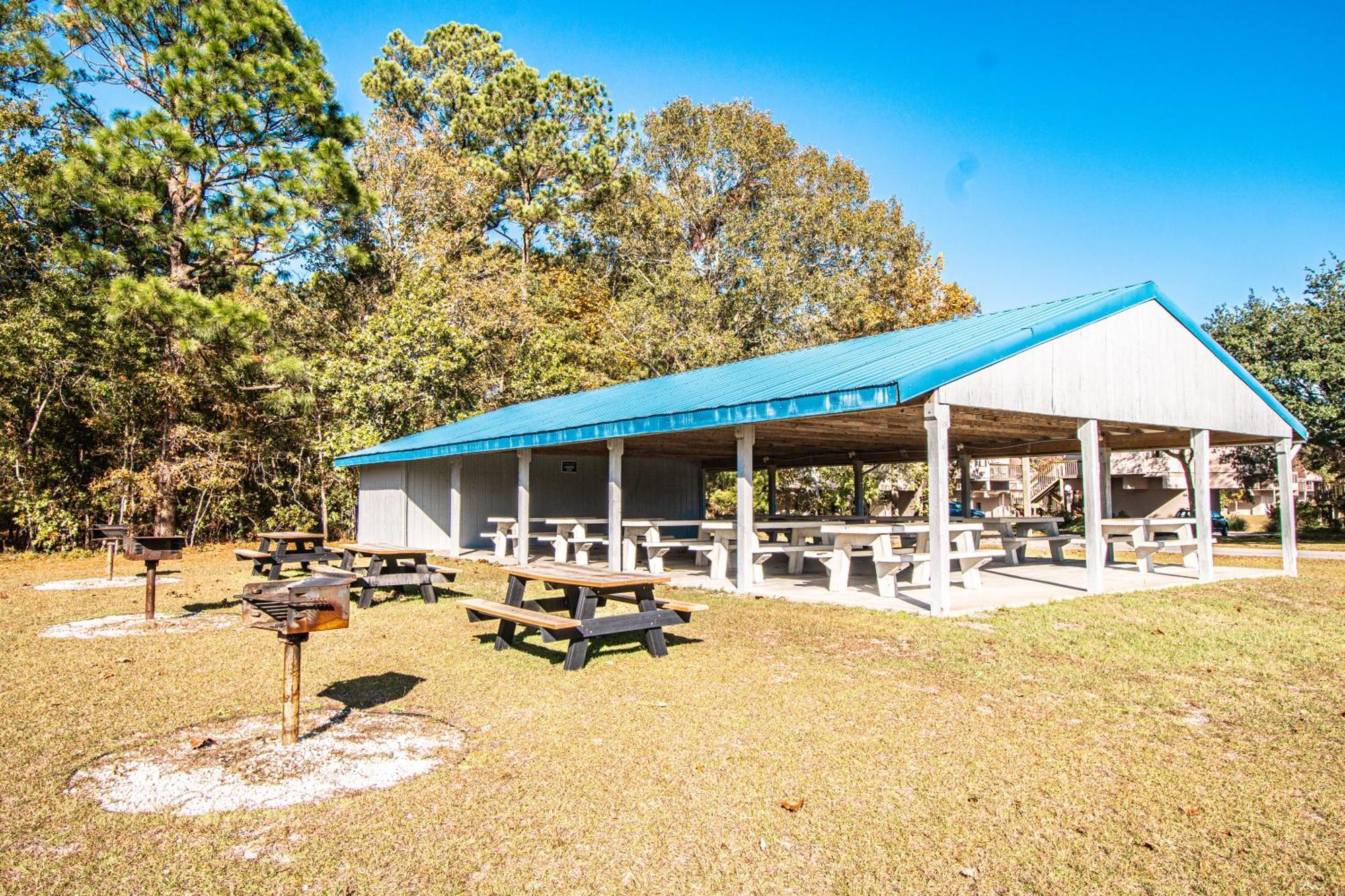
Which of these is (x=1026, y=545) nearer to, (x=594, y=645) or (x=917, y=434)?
(x=917, y=434)

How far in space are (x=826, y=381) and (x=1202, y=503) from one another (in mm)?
6457

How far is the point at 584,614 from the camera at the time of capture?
19.1 ft

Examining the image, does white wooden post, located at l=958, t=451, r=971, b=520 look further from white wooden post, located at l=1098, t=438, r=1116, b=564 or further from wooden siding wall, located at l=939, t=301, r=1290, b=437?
wooden siding wall, located at l=939, t=301, r=1290, b=437

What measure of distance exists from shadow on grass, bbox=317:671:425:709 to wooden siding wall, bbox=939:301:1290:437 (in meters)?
5.05

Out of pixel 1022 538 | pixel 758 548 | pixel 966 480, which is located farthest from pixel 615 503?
pixel 966 480

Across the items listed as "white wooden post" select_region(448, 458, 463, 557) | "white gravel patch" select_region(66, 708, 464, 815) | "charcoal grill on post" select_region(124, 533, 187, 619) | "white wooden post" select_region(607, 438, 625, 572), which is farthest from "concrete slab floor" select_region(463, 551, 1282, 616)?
"charcoal grill on post" select_region(124, 533, 187, 619)

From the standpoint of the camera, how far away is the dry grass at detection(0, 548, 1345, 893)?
273 centimetres

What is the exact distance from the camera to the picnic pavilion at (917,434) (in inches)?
325

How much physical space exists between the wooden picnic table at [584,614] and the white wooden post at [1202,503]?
813cm

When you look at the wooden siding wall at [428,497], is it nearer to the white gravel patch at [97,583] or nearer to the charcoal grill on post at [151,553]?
the white gravel patch at [97,583]

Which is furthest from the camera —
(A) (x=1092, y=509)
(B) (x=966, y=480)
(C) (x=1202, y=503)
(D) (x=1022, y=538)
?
(B) (x=966, y=480)

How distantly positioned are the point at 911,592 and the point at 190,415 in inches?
623

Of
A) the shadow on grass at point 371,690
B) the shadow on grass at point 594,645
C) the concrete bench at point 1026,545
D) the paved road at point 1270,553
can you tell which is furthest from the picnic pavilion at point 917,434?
the shadow on grass at point 371,690

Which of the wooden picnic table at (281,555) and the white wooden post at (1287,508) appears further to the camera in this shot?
the white wooden post at (1287,508)
